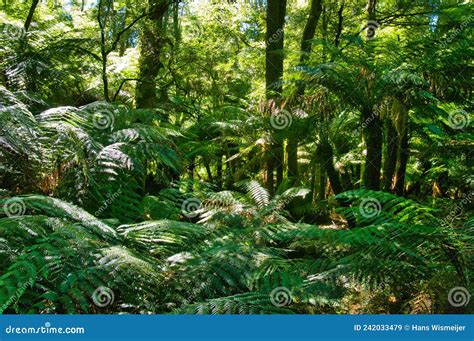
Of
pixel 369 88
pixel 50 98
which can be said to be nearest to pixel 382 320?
pixel 369 88

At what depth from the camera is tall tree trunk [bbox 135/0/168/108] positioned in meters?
5.20

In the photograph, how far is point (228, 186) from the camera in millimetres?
5516

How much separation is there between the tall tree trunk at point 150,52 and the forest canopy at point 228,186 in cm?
2

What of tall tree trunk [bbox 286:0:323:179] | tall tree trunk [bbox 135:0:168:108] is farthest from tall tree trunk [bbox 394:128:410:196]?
tall tree trunk [bbox 135:0:168:108]

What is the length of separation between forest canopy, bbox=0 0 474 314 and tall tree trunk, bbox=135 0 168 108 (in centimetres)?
2

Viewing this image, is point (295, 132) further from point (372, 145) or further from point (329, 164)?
point (372, 145)

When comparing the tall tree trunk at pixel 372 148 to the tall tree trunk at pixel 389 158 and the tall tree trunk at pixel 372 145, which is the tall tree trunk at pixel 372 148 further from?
the tall tree trunk at pixel 389 158

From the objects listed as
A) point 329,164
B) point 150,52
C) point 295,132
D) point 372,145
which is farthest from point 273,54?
point 372,145

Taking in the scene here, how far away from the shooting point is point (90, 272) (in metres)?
1.72

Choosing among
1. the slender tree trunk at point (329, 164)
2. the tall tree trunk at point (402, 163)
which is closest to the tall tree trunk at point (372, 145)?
the slender tree trunk at point (329, 164)

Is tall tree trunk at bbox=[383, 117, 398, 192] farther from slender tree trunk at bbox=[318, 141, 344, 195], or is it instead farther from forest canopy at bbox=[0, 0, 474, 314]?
slender tree trunk at bbox=[318, 141, 344, 195]

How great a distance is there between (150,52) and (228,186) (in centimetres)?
196

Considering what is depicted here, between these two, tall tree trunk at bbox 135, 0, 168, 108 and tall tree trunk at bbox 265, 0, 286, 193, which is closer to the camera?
tall tree trunk at bbox 265, 0, 286, 193

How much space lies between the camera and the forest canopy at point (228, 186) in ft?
6.10
